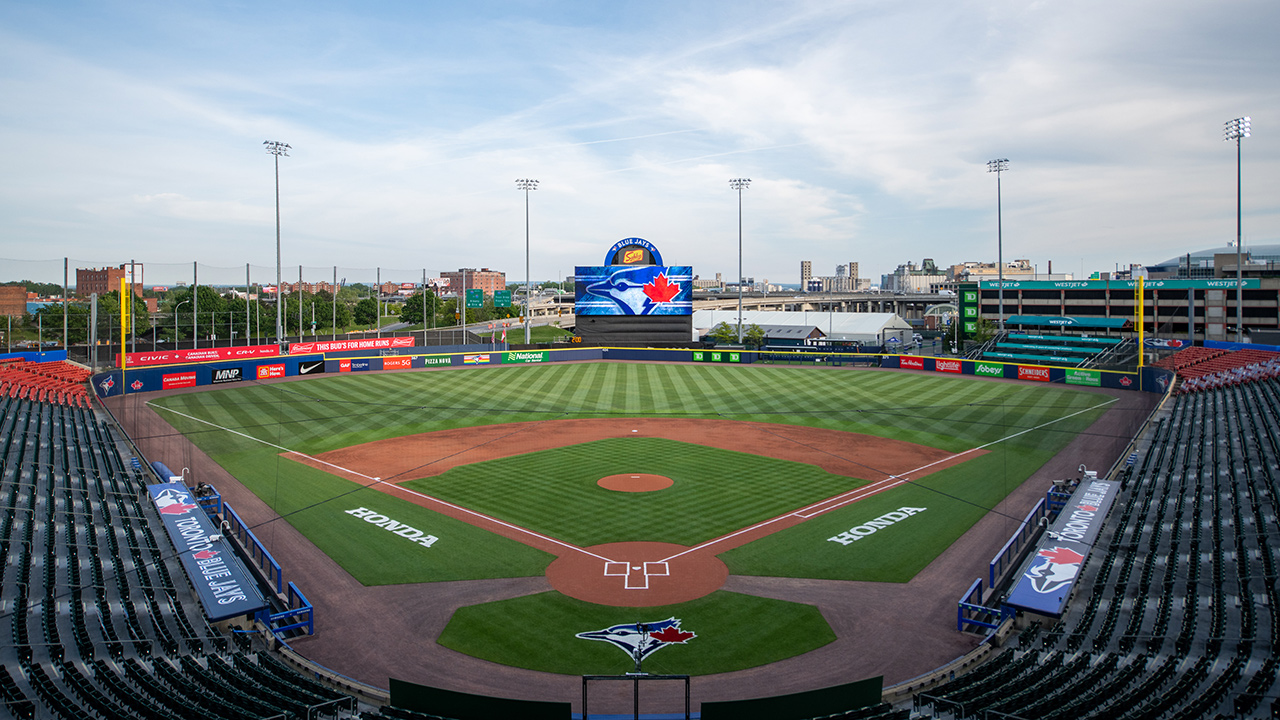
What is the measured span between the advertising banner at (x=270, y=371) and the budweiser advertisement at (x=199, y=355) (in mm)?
1987

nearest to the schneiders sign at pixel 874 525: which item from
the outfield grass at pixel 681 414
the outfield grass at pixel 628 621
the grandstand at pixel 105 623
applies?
the outfield grass at pixel 681 414

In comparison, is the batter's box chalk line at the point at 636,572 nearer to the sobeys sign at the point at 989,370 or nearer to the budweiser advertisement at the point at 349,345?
the sobeys sign at the point at 989,370

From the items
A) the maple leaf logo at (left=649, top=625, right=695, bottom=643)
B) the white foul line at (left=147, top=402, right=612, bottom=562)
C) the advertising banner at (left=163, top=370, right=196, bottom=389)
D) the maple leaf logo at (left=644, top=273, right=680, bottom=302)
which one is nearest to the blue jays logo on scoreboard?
the maple leaf logo at (left=644, top=273, right=680, bottom=302)

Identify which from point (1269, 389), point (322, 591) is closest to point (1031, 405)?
point (1269, 389)

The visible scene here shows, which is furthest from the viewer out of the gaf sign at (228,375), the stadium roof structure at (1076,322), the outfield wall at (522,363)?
the stadium roof structure at (1076,322)

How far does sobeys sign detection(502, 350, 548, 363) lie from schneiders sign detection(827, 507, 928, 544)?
41.8m

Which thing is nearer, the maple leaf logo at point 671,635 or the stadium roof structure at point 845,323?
the maple leaf logo at point 671,635

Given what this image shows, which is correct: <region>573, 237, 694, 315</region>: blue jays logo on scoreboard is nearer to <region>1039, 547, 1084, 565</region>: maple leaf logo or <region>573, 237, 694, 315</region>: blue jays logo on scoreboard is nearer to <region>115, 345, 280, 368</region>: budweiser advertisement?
<region>115, 345, 280, 368</region>: budweiser advertisement

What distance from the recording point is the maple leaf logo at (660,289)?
2388 inches

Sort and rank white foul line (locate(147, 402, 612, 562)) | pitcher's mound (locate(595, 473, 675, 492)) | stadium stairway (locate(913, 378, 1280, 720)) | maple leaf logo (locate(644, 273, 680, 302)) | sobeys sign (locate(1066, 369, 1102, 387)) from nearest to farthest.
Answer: stadium stairway (locate(913, 378, 1280, 720)) → white foul line (locate(147, 402, 612, 562)) → pitcher's mound (locate(595, 473, 675, 492)) → sobeys sign (locate(1066, 369, 1102, 387)) → maple leaf logo (locate(644, 273, 680, 302))

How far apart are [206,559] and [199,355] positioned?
1542 inches

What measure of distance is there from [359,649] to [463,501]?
9.27 metres

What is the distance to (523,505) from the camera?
22000mm

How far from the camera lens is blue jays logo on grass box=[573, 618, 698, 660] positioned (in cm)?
A: 1340
